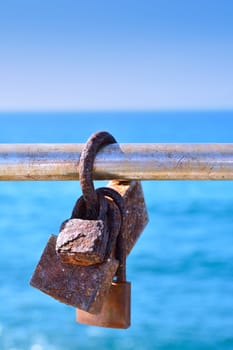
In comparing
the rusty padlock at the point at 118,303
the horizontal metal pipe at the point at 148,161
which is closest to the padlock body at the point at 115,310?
the rusty padlock at the point at 118,303

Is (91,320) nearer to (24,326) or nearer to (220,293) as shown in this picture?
(24,326)

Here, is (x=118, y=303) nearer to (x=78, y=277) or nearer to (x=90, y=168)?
(x=78, y=277)

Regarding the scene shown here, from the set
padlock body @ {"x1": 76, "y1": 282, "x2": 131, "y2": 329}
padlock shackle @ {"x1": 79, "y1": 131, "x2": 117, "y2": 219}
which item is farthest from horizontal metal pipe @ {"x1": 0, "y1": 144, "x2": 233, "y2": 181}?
padlock body @ {"x1": 76, "y1": 282, "x2": 131, "y2": 329}

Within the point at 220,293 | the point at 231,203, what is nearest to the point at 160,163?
the point at 220,293

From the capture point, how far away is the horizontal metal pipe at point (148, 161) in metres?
0.89

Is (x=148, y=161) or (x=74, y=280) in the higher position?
(x=148, y=161)

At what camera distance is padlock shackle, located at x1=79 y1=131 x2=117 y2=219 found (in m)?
0.89

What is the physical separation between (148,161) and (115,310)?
184 millimetres

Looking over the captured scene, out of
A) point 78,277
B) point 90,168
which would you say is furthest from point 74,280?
point 90,168

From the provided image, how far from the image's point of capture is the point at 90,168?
89 cm

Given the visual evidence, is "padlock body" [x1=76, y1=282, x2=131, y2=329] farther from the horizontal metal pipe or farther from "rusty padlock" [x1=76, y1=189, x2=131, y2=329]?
the horizontal metal pipe

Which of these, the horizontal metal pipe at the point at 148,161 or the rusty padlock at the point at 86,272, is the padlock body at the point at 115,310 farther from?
the horizontal metal pipe at the point at 148,161

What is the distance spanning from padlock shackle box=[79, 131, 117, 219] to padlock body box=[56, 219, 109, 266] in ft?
0.10

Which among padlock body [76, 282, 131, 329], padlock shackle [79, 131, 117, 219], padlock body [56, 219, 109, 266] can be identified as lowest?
padlock body [76, 282, 131, 329]
